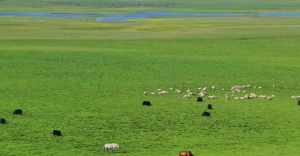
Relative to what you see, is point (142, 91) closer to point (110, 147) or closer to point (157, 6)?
point (110, 147)

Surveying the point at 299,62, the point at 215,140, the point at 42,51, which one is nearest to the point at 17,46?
the point at 42,51

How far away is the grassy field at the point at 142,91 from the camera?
24.4m

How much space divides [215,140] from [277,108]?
6.83 m

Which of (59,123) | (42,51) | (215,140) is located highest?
(42,51)

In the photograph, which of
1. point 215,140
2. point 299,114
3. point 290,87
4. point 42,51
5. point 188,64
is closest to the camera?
point 215,140

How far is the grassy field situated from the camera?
80.2 feet

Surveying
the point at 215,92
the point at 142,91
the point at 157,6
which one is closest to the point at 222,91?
the point at 215,92

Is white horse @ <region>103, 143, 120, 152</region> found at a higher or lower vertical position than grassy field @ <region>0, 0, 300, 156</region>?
lower

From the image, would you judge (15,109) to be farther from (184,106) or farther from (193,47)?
(193,47)

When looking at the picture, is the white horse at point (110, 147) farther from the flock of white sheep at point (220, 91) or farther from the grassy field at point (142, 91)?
the flock of white sheep at point (220, 91)

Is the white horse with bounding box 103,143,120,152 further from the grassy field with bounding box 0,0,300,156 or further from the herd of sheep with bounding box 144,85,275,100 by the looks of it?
the herd of sheep with bounding box 144,85,275,100

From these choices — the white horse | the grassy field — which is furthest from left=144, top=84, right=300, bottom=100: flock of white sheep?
the white horse

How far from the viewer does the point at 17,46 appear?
2238 inches

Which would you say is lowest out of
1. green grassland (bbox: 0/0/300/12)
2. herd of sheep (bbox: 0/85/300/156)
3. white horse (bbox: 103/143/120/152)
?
white horse (bbox: 103/143/120/152)
